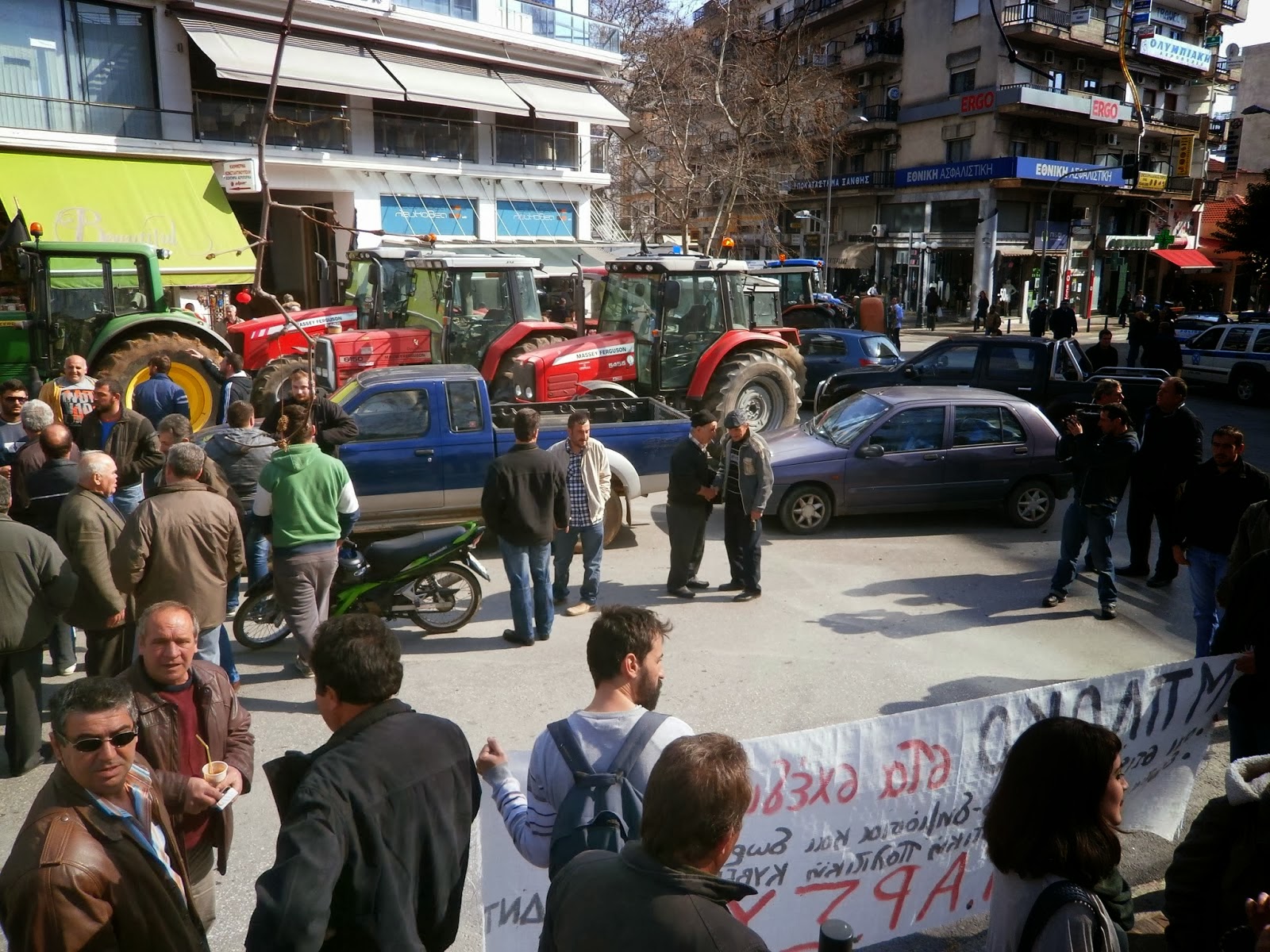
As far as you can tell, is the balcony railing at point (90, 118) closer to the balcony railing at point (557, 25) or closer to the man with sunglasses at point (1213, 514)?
the balcony railing at point (557, 25)

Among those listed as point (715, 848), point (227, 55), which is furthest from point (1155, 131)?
point (715, 848)

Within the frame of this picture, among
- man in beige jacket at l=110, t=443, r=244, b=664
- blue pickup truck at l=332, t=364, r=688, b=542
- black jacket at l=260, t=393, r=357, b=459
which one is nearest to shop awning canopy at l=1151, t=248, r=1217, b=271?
blue pickup truck at l=332, t=364, r=688, b=542

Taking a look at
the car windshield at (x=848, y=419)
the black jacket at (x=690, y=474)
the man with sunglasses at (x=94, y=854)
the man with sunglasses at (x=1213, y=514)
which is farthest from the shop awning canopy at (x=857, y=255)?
the man with sunglasses at (x=94, y=854)

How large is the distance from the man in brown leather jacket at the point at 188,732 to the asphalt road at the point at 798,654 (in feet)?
2.54

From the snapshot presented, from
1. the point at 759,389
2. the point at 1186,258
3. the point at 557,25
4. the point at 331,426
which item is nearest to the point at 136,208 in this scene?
the point at 759,389

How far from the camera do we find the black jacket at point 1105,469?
7703mm

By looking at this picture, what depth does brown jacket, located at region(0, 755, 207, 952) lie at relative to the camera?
2.29 meters

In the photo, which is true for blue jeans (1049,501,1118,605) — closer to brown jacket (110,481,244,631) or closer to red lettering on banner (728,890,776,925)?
red lettering on banner (728,890,776,925)

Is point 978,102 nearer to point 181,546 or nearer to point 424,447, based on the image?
point 424,447

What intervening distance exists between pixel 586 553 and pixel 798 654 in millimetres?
1950

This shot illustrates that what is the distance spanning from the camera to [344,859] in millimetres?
2457

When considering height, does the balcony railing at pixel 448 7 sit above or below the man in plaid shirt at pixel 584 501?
above

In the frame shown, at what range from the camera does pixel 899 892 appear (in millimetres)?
4039

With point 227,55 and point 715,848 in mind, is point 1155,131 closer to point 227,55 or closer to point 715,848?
point 227,55
